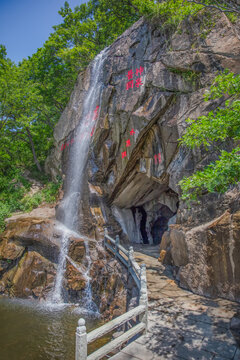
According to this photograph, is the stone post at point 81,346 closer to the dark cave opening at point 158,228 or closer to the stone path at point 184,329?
the stone path at point 184,329

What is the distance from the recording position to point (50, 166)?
71.6 ft

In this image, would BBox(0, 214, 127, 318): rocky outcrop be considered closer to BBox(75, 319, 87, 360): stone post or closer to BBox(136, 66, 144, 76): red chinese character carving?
BBox(75, 319, 87, 360): stone post

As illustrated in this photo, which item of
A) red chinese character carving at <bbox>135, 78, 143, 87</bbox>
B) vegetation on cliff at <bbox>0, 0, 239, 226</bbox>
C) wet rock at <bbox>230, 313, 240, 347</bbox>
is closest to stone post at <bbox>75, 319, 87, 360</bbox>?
wet rock at <bbox>230, 313, 240, 347</bbox>

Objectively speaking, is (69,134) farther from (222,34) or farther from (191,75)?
(222,34)

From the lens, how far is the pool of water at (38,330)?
676cm

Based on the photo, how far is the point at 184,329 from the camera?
16.8 feet

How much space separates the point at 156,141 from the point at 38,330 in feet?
29.9

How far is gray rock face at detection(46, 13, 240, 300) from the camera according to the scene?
7.43m

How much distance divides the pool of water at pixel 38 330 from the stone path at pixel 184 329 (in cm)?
Result: 272

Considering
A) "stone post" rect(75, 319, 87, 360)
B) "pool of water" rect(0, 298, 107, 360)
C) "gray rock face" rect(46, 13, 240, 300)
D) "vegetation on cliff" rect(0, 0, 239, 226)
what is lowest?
"pool of water" rect(0, 298, 107, 360)

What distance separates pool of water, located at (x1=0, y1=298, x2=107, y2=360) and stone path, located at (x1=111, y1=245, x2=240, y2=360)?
2722mm

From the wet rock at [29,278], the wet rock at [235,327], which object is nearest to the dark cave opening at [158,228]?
the wet rock at [29,278]

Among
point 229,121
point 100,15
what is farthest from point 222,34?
point 100,15

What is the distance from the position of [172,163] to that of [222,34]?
5413 mm
